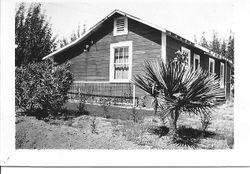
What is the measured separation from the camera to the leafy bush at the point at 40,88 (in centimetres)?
702

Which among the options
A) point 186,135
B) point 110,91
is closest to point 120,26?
point 110,91

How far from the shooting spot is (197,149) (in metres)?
5.59

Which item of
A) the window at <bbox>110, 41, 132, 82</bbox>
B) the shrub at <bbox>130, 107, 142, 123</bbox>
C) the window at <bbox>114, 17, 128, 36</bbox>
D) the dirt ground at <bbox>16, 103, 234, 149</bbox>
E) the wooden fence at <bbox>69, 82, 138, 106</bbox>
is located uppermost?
the window at <bbox>114, 17, 128, 36</bbox>

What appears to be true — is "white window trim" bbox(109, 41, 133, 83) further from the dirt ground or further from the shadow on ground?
the shadow on ground

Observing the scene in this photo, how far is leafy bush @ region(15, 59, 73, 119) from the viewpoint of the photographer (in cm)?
702

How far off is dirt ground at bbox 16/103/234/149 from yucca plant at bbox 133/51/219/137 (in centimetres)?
81

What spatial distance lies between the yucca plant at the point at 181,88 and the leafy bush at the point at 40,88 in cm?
290

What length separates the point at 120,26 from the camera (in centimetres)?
1052

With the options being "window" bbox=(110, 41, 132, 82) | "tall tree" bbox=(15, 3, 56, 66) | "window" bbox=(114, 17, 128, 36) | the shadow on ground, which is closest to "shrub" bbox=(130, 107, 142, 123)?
the shadow on ground

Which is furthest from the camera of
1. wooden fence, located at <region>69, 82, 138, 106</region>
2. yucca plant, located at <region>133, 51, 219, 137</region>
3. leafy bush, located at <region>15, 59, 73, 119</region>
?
wooden fence, located at <region>69, 82, 138, 106</region>

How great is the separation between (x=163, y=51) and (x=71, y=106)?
3892 millimetres

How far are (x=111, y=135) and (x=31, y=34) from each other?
5.84 metres

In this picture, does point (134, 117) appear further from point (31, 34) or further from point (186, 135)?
point (31, 34)
